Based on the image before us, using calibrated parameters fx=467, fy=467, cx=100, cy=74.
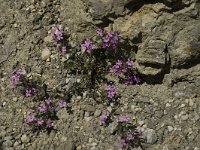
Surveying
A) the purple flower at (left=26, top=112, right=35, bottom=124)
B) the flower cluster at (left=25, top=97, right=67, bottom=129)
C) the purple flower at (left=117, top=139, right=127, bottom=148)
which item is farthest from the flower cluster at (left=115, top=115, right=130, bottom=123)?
the purple flower at (left=26, top=112, right=35, bottom=124)

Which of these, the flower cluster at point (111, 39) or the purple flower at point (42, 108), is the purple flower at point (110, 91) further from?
the purple flower at point (42, 108)

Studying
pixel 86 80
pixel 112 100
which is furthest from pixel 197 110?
pixel 86 80

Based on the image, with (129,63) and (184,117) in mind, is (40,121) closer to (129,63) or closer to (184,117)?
(129,63)

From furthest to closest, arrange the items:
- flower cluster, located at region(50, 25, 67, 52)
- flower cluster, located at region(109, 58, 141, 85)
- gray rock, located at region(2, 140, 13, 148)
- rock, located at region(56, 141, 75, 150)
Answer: flower cluster, located at region(50, 25, 67, 52), flower cluster, located at region(109, 58, 141, 85), gray rock, located at region(2, 140, 13, 148), rock, located at region(56, 141, 75, 150)

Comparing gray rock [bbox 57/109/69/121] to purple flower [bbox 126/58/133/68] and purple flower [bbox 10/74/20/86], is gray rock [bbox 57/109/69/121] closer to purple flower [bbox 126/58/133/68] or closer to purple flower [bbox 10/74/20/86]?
purple flower [bbox 10/74/20/86]

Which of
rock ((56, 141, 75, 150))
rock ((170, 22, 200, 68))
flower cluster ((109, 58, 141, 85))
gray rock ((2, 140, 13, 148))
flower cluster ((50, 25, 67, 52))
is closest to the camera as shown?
rock ((170, 22, 200, 68))

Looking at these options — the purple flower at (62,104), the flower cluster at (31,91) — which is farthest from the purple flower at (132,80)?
the flower cluster at (31,91)
